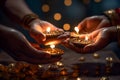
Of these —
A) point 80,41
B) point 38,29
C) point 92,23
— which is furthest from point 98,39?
point 38,29

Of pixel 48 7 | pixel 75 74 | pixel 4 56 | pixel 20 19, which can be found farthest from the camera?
pixel 48 7

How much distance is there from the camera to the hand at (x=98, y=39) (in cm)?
162

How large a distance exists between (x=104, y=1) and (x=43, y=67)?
762mm

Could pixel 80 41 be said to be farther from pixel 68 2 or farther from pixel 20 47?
pixel 68 2

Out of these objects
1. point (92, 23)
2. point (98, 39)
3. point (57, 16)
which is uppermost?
point (57, 16)

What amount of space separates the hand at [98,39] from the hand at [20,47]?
0.23 m

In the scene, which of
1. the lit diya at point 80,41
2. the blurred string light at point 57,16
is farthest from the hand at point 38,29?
the blurred string light at point 57,16

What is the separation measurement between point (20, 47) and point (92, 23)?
2.03ft

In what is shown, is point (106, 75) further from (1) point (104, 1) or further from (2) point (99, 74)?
(1) point (104, 1)

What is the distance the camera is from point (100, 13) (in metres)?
2.04

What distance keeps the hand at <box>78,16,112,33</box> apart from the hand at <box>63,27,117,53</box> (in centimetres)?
10

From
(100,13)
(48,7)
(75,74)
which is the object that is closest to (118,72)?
(75,74)

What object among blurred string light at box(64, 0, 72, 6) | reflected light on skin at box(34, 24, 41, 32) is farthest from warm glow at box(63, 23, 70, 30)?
reflected light on skin at box(34, 24, 41, 32)

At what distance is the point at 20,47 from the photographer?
4.68 feet
